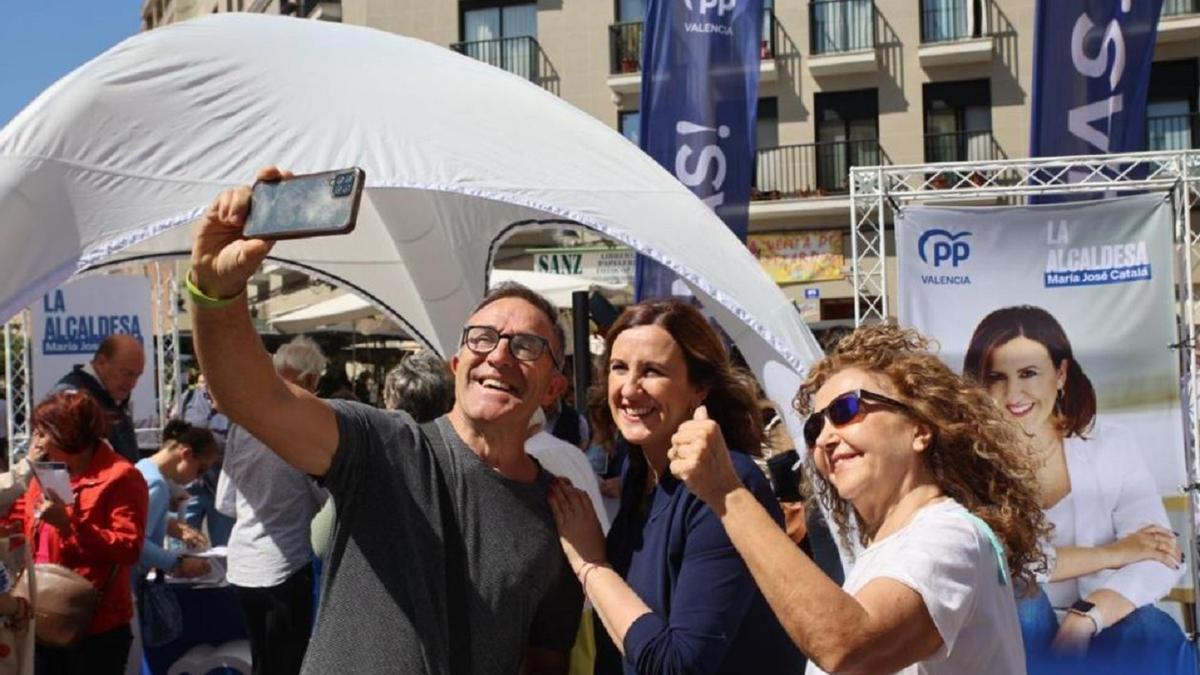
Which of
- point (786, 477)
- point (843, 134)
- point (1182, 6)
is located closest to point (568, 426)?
point (786, 477)

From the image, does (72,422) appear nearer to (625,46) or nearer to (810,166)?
(810,166)

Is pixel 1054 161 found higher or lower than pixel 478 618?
higher

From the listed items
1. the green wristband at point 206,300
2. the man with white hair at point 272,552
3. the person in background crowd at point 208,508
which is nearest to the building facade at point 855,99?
the person in background crowd at point 208,508

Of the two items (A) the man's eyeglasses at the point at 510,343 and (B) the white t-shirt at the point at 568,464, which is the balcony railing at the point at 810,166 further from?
(A) the man's eyeglasses at the point at 510,343

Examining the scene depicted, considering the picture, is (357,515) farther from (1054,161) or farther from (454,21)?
(454,21)

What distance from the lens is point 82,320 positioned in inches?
432

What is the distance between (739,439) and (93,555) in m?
3.03

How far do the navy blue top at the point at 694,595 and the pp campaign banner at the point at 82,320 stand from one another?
30.5ft

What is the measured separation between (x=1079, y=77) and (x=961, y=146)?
16395 mm

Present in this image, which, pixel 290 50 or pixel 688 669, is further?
pixel 290 50

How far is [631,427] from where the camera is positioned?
2.68 metres

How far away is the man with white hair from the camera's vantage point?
5461mm

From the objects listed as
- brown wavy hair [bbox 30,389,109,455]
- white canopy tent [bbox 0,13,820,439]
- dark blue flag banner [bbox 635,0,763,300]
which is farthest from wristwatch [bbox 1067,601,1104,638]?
brown wavy hair [bbox 30,389,109,455]

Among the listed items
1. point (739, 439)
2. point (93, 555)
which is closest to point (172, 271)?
point (93, 555)
